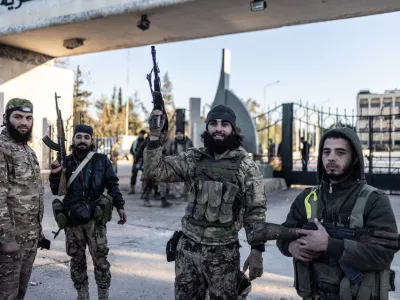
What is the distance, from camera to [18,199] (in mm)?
2893

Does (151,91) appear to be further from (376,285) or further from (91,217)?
(376,285)

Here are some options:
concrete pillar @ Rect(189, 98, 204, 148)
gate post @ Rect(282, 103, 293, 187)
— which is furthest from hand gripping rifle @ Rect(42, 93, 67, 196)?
concrete pillar @ Rect(189, 98, 204, 148)

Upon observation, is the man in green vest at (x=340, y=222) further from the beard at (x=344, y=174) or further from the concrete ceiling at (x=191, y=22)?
the concrete ceiling at (x=191, y=22)

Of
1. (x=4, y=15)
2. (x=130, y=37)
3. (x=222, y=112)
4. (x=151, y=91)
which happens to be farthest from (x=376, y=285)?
(x=4, y=15)

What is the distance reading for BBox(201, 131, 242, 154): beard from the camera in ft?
8.87

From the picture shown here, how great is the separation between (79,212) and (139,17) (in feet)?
18.4

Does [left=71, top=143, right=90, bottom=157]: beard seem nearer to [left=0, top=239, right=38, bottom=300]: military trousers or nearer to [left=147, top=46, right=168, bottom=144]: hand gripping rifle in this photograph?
[left=0, top=239, right=38, bottom=300]: military trousers

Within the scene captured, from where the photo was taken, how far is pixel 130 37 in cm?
935

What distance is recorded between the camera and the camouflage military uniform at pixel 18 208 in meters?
2.74

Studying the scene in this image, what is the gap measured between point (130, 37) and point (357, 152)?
826cm

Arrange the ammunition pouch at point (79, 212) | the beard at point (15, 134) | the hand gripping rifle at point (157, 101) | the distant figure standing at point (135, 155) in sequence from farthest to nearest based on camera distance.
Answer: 1. the distant figure standing at point (135, 155)
2. the ammunition pouch at point (79, 212)
3. the beard at point (15, 134)
4. the hand gripping rifle at point (157, 101)

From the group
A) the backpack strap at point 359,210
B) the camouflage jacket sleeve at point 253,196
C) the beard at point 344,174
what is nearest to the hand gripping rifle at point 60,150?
the camouflage jacket sleeve at point 253,196

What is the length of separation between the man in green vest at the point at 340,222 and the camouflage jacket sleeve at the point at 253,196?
0.52m

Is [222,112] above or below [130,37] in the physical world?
below
